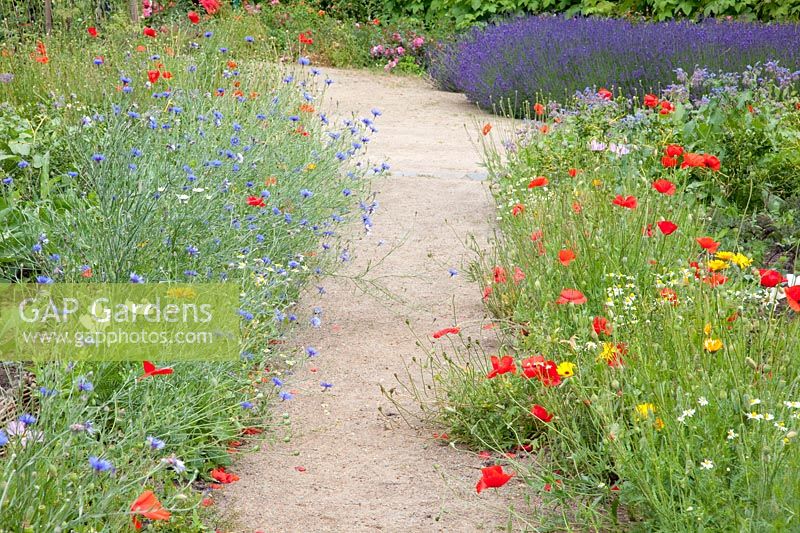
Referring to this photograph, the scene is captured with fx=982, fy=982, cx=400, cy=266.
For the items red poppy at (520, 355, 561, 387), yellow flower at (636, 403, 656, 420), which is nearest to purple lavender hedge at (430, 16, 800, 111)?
red poppy at (520, 355, 561, 387)

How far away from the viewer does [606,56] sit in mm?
8648

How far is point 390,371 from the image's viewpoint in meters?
Result: 3.64

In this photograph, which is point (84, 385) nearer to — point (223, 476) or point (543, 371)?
point (223, 476)

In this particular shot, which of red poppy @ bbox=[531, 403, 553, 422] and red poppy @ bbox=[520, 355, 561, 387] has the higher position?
red poppy @ bbox=[520, 355, 561, 387]

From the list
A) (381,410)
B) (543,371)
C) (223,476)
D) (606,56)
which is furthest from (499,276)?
(606,56)

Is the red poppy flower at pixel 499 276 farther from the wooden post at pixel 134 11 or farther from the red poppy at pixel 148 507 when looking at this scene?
the wooden post at pixel 134 11

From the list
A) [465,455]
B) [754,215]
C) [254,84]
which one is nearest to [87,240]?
[465,455]

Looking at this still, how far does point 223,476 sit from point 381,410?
66 cm
